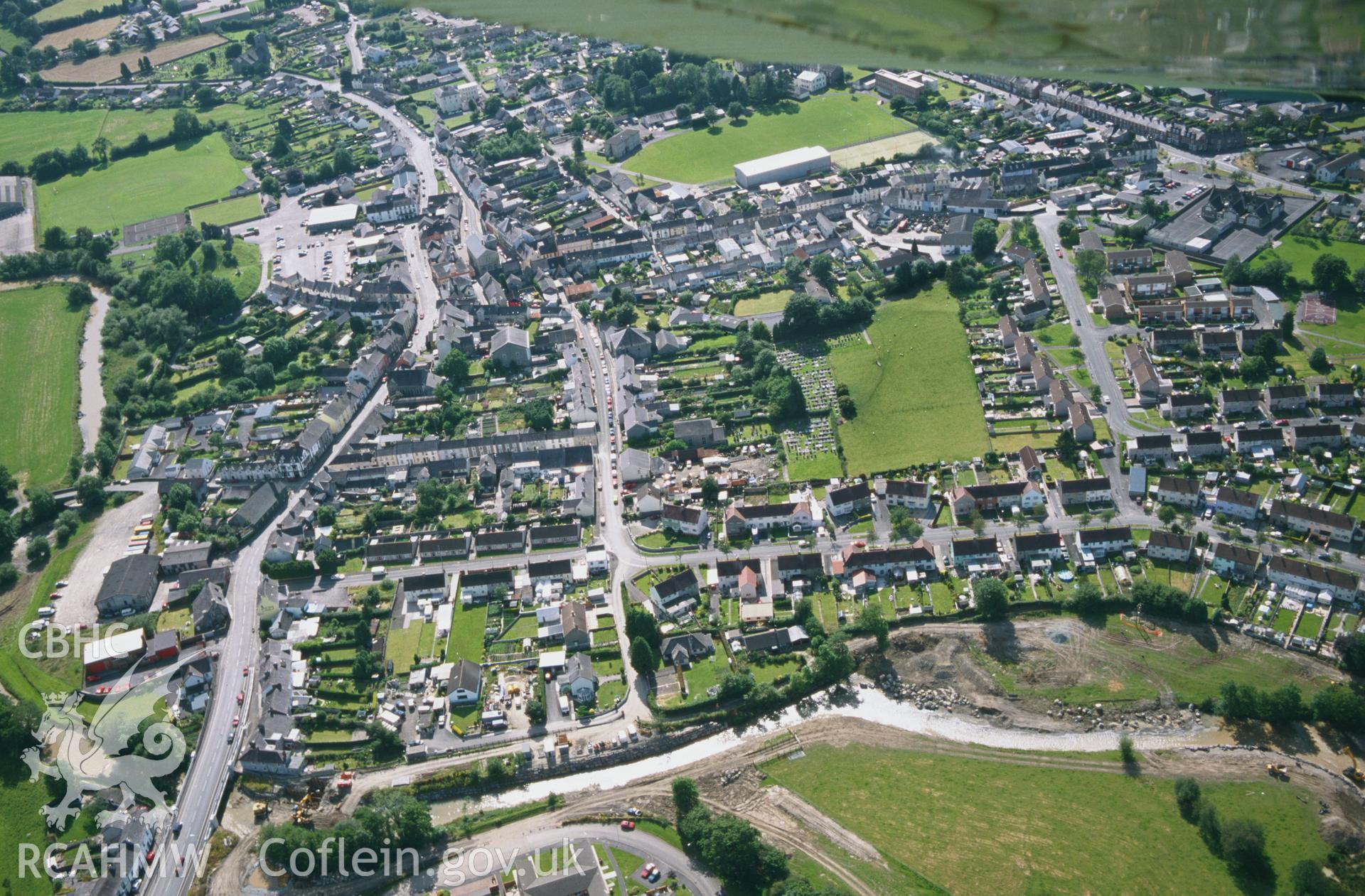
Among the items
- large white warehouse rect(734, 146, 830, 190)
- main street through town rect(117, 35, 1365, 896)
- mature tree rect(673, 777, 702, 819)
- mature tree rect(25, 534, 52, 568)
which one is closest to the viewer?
mature tree rect(673, 777, 702, 819)

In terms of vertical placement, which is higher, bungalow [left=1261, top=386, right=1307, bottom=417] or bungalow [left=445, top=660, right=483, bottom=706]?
bungalow [left=1261, top=386, right=1307, bottom=417]

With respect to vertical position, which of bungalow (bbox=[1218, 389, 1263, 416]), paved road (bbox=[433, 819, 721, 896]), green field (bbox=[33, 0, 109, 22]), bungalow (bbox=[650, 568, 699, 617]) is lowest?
paved road (bbox=[433, 819, 721, 896])

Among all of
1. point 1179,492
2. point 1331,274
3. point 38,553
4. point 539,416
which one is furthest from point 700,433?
point 1331,274

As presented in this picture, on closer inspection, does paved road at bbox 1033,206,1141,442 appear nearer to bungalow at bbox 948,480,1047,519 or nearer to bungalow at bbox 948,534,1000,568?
bungalow at bbox 948,480,1047,519

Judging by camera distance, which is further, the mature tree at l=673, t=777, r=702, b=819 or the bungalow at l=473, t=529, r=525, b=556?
the bungalow at l=473, t=529, r=525, b=556

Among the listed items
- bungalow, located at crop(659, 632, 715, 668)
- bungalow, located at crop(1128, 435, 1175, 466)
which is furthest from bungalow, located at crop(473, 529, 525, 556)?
bungalow, located at crop(1128, 435, 1175, 466)

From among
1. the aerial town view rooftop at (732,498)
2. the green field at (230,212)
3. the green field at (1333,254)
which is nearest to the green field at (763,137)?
the aerial town view rooftop at (732,498)
